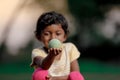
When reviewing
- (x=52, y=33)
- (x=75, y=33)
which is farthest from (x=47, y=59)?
(x=75, y=33)

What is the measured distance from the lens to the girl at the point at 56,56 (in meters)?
2.79

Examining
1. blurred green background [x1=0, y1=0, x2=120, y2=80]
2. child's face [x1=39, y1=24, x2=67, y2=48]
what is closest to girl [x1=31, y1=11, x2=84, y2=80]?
child's face [x1=39, y1=24, x2=67, y2=48]

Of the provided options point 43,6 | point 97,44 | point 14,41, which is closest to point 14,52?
point 14,41

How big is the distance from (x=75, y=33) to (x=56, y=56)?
2.96 metres

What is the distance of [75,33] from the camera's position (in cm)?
584

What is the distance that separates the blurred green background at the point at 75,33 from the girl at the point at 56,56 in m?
2.69

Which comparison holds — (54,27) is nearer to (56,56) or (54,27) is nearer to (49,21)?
(49,21)

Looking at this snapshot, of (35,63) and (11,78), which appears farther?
(11,78)

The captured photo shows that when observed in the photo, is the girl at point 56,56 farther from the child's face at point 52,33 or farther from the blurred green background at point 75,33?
the blurred green background at point 75,33

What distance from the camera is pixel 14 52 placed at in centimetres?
572

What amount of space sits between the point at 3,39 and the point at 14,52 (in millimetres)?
234

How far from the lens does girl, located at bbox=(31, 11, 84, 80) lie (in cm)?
279

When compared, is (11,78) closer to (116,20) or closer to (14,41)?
(14,41)

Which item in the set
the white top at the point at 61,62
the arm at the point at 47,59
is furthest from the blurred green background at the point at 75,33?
the arm at the point at 47,59
